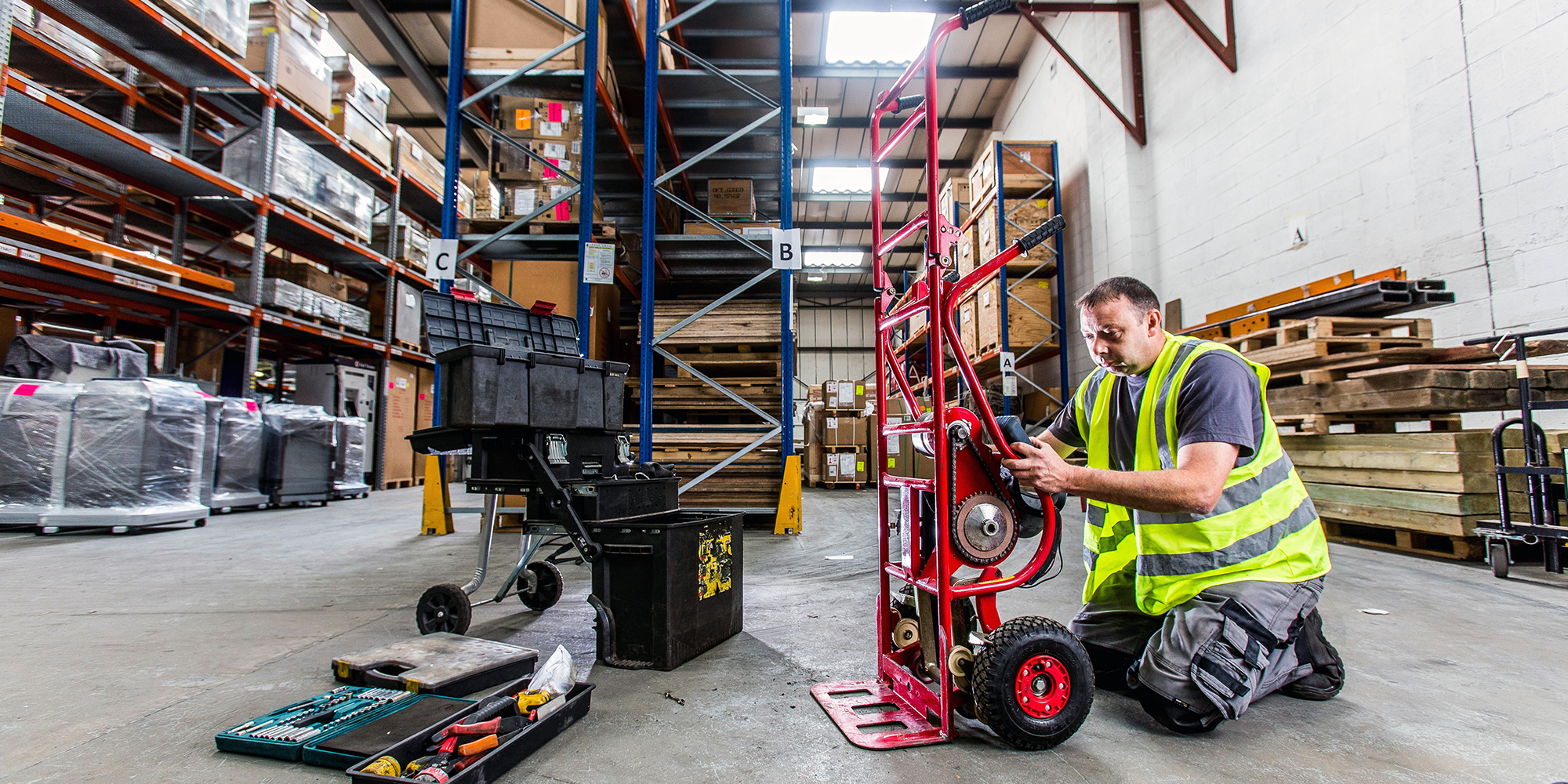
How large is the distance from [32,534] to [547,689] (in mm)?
7049

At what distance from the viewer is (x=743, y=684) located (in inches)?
89.1

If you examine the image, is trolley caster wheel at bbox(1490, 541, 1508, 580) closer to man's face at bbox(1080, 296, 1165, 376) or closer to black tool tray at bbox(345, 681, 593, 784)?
man's face at bbox(1080, 296, 1165, 376)

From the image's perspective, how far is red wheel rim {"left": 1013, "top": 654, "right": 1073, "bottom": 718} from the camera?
173cm

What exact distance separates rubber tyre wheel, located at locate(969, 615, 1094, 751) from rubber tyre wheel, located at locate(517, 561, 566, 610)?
224 cm

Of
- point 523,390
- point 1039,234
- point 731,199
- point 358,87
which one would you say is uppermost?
point 358,87

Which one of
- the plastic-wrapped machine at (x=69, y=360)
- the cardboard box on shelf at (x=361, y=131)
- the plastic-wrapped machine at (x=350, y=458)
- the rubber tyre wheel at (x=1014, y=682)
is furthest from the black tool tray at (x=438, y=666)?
the cardboard box on shelf at (x=361, y=131)

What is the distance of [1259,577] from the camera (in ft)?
6.58

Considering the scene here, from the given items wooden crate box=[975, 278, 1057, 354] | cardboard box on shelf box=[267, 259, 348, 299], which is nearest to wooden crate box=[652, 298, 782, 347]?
wooden crate box=[975, 278, 1057, 354]

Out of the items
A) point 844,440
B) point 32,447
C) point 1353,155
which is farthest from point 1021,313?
point 32,447

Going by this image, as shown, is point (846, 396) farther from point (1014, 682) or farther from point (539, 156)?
point (1014, 682)

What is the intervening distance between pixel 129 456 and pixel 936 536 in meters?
7.51

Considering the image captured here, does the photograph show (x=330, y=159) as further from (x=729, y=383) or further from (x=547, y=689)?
(x=547, y=689)

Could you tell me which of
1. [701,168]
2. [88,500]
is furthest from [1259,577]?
[88,500]

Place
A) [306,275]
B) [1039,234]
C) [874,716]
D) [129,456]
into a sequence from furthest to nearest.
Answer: [306,275] → [129,456] → [874,716] → [1039,234]
